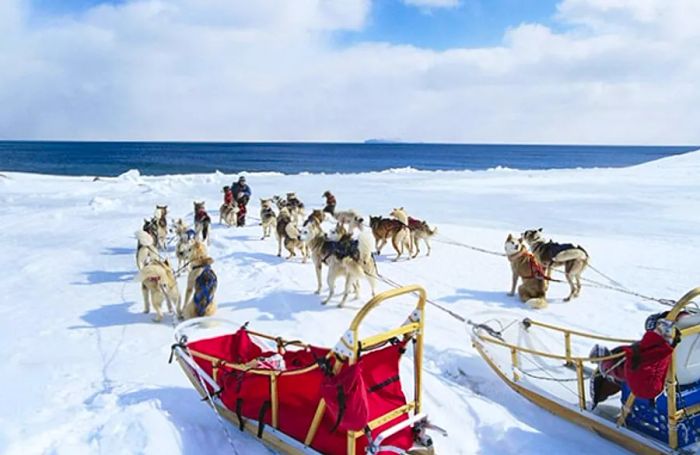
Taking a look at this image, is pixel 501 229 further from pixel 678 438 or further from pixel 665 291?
pixel 678 438

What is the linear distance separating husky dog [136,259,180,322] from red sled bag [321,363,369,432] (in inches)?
143

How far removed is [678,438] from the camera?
10.4 ft

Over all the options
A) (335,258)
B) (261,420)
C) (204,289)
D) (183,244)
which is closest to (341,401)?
(261,420)

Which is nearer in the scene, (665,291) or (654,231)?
(665,291)

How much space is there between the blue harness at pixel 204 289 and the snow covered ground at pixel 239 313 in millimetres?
442

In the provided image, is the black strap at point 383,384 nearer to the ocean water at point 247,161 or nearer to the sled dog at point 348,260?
the sled dog at point 348,260

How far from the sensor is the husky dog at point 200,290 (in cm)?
549

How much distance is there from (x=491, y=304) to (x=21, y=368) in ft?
18.1

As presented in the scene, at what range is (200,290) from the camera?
217 inches

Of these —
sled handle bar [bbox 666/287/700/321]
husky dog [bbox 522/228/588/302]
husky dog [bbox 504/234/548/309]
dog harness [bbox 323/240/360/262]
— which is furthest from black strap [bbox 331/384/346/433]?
husky dog [bbox 522/228/588/302]

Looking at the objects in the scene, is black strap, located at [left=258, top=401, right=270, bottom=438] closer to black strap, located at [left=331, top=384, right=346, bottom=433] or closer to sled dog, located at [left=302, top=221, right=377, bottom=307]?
black strap, located at [left=331, top=384, right=346, bottom=433]

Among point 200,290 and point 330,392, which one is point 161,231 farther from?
point 330,392

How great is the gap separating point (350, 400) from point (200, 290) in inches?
133

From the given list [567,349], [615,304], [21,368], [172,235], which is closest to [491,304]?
[615,304]
